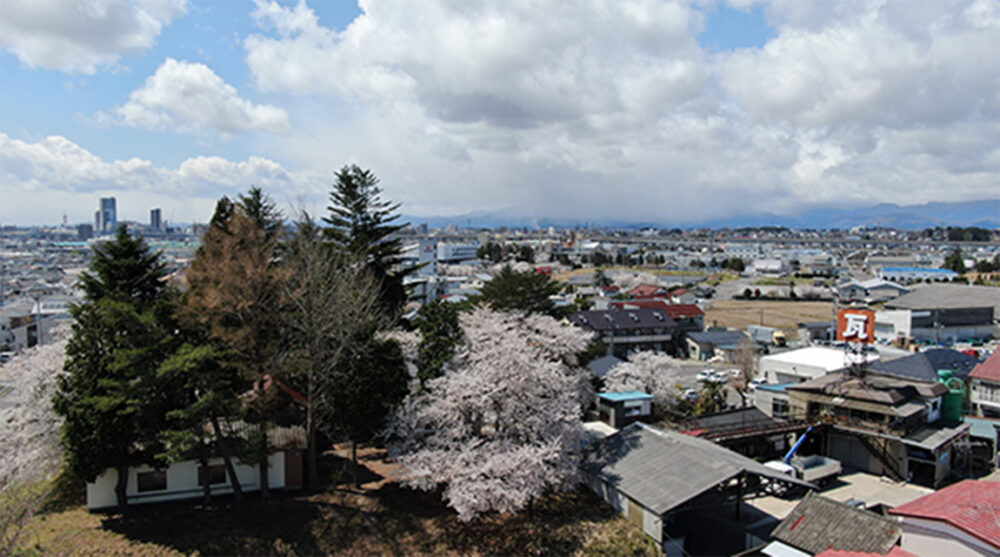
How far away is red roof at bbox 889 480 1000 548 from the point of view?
11.9m

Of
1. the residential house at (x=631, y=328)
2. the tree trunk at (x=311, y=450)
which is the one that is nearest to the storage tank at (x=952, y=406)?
the residential house at (x=631, y=328)

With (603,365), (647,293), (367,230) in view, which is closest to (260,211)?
(367,230)

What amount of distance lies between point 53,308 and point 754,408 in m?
56.6

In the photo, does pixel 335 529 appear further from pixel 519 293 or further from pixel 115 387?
pixel 519 293

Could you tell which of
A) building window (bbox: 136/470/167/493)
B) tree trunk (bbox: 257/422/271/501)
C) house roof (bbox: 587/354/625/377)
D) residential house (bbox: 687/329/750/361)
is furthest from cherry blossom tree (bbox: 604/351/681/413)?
residential house (bbox: 687/329/750/361)

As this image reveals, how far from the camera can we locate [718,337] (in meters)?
41.6

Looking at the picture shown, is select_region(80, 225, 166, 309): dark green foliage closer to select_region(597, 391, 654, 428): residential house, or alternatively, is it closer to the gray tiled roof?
select_region(597, 391, 654, 428): residential house

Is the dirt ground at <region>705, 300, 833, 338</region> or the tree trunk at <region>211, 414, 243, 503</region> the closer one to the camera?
the tree trunk at <region>211, 414, 243, 503</region>

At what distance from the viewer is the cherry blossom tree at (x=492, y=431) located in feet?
43.7

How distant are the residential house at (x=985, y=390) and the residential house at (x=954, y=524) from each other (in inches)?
515

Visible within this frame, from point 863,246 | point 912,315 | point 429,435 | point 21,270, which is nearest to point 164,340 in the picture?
point 429,435

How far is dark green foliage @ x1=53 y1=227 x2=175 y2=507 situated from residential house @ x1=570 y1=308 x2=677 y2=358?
1153 inches

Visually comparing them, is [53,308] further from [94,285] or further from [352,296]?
[352,296]

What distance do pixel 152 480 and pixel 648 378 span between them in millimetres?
18304
